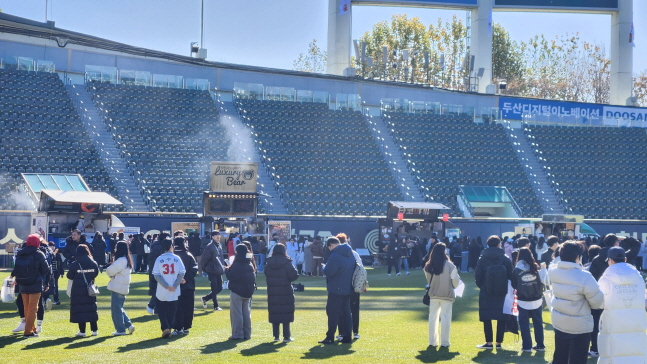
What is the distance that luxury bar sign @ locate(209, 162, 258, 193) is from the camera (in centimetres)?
3033

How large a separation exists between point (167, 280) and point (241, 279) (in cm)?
121

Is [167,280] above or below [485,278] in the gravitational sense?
below

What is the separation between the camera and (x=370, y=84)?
49.1m

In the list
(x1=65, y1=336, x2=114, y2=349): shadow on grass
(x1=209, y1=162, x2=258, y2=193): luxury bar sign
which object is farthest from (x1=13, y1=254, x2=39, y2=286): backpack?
(x1=209, y1=162, x2=258, y2=193): luxury bar sign

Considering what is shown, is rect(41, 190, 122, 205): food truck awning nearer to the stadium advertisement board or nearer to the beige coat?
the beige coat

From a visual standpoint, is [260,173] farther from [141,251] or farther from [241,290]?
[241,290]

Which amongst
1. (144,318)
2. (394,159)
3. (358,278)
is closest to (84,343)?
(144,318)

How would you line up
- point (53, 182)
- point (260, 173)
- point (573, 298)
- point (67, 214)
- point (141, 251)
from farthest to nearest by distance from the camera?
point (260, 173), point (53, 182), point (67, 214), point (141, 251), point (573, 298)

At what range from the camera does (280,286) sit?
13.2 m

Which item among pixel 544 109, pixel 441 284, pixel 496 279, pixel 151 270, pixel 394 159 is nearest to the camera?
pixel 496 279

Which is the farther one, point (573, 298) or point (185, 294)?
point (185, 294)

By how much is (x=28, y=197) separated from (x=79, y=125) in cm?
756

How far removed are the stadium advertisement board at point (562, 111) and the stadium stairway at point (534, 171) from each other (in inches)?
52.2

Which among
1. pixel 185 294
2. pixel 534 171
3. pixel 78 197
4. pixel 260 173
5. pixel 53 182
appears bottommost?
pixel 185 294
